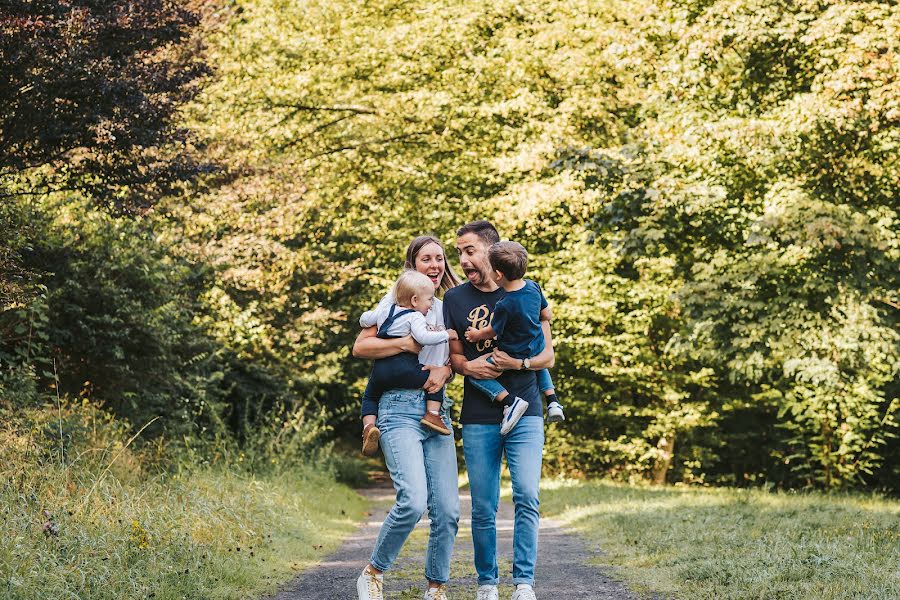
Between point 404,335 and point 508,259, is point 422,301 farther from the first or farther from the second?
point 508,259

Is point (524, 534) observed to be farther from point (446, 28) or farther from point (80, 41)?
point (446, 28)

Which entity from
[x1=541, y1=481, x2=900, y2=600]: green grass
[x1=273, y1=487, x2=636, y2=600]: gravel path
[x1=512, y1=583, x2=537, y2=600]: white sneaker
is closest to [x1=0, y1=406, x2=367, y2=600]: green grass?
[x1=273, y1=487, x2=636, y2=600]: gravel path

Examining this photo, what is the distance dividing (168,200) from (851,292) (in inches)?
371

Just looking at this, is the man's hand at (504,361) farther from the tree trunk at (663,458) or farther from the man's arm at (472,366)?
the tree trunk at (663,458)

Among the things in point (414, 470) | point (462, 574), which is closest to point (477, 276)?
point (414, 470)

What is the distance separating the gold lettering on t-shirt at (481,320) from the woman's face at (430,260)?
26cm

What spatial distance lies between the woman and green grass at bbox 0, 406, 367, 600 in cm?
113

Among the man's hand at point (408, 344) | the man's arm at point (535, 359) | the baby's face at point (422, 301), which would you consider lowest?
the man's arm at point (535, 359)

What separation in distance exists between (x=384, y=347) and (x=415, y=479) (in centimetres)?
71

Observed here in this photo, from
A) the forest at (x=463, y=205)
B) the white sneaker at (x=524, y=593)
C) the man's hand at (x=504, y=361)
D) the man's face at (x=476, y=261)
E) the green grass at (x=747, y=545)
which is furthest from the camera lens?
the forest at (x=463, y=205)

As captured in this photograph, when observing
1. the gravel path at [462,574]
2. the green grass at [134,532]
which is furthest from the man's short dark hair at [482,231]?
the green grass at [134,532]

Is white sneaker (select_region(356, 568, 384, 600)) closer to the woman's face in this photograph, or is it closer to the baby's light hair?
the baby's light hair

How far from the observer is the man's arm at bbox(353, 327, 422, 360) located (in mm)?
5402

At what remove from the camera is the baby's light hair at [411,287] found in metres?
5.48
